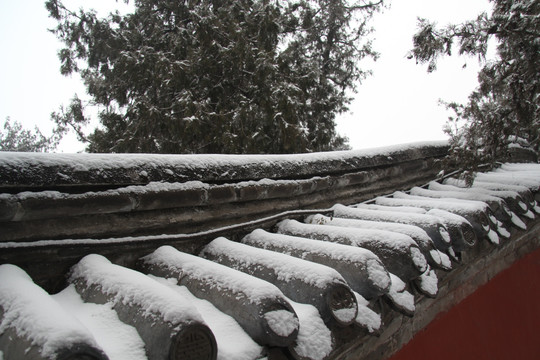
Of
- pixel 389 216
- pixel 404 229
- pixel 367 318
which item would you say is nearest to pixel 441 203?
pixel 389 216

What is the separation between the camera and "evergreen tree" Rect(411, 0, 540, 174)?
8.98 feet

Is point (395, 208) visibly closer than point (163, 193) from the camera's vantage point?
No

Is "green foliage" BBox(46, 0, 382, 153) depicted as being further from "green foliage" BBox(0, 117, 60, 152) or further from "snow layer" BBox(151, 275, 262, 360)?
"green foliage" BBox(0, 117, 60, 152)

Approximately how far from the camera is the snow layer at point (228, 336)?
0.88 m

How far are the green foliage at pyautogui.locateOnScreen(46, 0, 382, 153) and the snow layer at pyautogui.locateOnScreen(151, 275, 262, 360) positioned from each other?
5.94 meters

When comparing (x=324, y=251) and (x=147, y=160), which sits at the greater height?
(x=147, y=160)

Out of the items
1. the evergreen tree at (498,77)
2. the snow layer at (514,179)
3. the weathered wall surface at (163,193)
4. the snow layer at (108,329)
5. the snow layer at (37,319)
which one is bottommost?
the snow layer at (108,329)

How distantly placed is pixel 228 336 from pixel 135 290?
0.97 ft

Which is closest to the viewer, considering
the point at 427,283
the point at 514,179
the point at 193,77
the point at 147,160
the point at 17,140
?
the point at 427,283

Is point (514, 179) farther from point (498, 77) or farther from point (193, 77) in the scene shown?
point (193, 77)

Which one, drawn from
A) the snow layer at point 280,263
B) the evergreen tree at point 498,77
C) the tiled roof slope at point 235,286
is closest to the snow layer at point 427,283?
the tiled roof slope at point 235,286

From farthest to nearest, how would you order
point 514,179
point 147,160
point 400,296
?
point 514,179
point 147,160
point 400,296

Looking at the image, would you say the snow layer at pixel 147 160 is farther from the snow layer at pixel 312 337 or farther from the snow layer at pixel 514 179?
the snow layer at pixel 514 179

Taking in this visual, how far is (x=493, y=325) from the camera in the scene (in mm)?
2236
